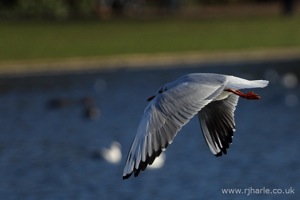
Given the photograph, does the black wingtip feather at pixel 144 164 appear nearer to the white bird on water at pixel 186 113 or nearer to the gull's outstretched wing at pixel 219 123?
the white bird on water at pixel 186 113

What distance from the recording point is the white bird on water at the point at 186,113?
769 cm

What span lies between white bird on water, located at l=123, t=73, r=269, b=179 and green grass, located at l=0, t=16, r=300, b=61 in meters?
17.9

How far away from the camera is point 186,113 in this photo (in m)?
8.07

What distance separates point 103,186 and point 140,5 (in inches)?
1257

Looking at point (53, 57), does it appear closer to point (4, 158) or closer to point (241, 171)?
point (4, 158)

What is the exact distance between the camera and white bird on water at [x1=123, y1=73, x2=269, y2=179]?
25.2 feet

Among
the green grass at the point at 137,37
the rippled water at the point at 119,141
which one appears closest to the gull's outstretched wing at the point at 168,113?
the rippled water at the point at 119,141

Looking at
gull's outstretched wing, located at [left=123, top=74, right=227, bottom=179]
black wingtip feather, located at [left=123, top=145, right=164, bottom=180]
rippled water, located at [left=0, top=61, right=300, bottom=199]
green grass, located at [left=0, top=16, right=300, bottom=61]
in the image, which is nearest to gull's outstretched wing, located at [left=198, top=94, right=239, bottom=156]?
gull's outstretched wing, located at [left=123, top=74, right=227, bottom=179]

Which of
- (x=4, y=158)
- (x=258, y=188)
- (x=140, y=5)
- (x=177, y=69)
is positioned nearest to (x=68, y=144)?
(x=4, y=158)

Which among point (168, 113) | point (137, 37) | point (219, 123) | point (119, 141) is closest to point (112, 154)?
point (119, 141)

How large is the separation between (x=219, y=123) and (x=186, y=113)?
99 centimetres

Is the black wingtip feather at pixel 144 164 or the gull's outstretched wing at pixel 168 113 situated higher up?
the gull's outstretched wing at pixel 168 113

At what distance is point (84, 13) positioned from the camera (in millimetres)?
40125

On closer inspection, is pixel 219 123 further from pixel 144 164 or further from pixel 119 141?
pixel 119 141
